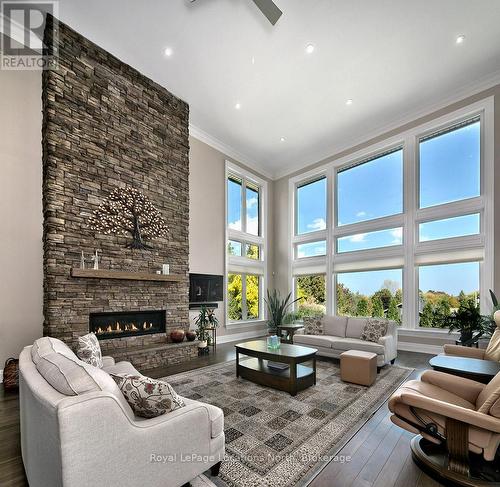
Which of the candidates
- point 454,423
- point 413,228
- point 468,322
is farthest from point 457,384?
point 413,228

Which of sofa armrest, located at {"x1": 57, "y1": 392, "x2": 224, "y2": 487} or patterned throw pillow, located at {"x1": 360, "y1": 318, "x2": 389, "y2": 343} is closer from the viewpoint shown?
sofa armrest, located at {"x1": 57, "y1": 392, "x2": 224, "y2": 487}

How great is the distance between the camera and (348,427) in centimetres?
284

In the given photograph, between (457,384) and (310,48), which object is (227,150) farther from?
(457,384)

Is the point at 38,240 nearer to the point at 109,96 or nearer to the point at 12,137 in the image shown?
the point at 12,137

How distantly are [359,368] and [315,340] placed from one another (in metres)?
1.46

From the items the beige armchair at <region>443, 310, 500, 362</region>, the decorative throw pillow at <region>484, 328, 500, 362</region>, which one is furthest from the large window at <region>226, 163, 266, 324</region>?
the decorative throw pillow at <region>484, 328, 500, 362</region>

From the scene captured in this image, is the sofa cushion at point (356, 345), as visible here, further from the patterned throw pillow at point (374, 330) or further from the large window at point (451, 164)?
the large window at point (451, 164)

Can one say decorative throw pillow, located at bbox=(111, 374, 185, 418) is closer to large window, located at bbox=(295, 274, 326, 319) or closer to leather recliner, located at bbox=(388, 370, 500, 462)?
leather recliner, located at bbox=(388, 370, 500, 462)

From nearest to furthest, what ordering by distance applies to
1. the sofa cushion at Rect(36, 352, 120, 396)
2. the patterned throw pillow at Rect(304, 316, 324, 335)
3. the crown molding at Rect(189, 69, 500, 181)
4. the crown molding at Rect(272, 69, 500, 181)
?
the sofa cushion at Rect(36, 352, 120, 396), the crown molding at Rect(272, 69, 500, 181), the crown molding at Rect(189, 69, 500, 181), the patterned throw pillow at Rect(304, 316, 324, 335)

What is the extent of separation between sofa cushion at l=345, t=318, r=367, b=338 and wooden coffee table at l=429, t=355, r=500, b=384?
7.04ft

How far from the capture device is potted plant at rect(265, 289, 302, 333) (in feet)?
27.1

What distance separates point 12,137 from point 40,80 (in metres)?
1.09

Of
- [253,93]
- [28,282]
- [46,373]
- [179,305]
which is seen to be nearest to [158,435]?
[46,373]

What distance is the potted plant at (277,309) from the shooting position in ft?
27.1
